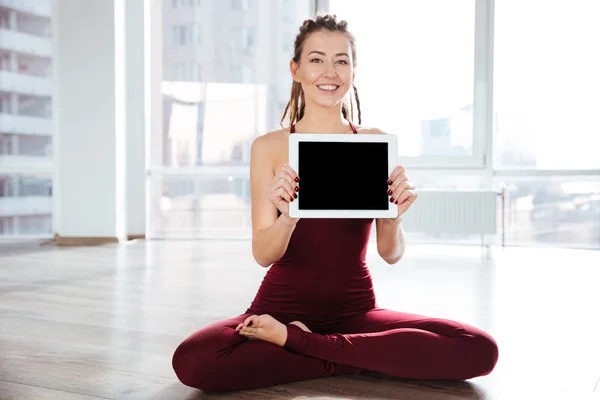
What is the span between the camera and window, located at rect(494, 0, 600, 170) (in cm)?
528

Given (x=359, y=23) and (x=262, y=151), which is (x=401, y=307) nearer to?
(x=262, y=151)

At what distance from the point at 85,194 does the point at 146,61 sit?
1339 mm

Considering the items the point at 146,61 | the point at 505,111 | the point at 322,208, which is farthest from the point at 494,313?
the point at 146,61

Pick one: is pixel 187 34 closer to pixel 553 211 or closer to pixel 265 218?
pixel 553 211

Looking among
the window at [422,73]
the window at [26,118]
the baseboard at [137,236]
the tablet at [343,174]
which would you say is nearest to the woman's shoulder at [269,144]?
the tablet at [343,174]

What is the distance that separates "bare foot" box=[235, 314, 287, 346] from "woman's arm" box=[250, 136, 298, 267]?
0.18 metres

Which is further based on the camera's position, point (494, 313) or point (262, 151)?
point (494, 313)

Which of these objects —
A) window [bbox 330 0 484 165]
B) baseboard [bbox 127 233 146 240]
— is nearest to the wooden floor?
baseboard [bbox 127 233 146 240]

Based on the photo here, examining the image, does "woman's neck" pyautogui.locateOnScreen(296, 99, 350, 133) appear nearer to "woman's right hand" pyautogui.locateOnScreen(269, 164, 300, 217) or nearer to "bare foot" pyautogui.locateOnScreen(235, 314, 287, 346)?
"woman's right hand" pyautogui.locateOnScreen(269, 164, 300, 217)

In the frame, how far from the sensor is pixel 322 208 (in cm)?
161

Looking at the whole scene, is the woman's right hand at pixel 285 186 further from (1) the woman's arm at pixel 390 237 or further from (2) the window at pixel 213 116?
(2) the window at pixel 213 116

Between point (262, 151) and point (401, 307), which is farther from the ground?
point (262, 151)

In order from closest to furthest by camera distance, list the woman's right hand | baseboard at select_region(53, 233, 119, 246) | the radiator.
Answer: the woman's right hand < the radiator < baseboard at select_region(53, 233, 119, 246)

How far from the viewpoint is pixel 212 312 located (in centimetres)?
282
